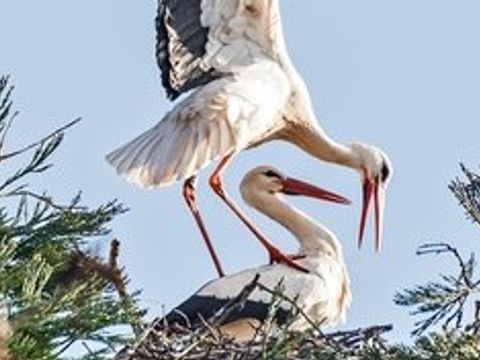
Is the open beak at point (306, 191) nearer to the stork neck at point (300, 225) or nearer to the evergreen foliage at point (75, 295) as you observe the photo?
the stork neck at point (300, 225)

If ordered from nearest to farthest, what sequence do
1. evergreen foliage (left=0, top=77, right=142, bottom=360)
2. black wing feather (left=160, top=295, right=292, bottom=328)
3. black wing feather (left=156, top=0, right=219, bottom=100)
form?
evergreen foliage (left=0, top=77, right=142, bottom=360)
black wing feather (left=160, top=295, right=292, bottom=328)
black wing feather (left=156, top=0, right=219, bottom=100)

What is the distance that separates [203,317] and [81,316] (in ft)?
13.4

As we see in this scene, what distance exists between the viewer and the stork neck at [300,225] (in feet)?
26.7

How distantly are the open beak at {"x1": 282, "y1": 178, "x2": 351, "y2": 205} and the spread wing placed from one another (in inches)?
29.8

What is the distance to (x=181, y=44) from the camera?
30.7ft

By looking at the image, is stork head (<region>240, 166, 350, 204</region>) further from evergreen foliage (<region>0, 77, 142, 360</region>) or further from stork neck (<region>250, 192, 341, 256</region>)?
evergreen foliage (<region>0, 77, 142, 360</region>)

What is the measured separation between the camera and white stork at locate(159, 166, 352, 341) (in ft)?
23.5

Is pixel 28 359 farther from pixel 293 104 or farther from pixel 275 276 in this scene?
pixel 293 104

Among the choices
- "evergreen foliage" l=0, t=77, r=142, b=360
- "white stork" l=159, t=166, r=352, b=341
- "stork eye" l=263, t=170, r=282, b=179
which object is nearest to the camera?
"evergreen foliage" l=0, t=77, r=142, b=360

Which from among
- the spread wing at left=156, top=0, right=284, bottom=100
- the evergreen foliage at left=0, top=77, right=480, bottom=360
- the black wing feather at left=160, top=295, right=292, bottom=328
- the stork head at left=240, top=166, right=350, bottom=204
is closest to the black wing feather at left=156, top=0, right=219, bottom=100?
the spread wing at left=156, top=0, right=284, bottom=100

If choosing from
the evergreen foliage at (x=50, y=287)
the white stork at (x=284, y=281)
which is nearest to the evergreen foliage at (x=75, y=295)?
the evergreen foliage at (x=50, y=287)

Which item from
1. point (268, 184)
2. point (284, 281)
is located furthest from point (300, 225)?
point (284, 281)

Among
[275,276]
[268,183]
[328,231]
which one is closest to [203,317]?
[275,276]

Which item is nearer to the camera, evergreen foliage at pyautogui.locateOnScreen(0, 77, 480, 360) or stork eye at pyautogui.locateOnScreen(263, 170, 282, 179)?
evergreen foliage at pyautogui.locateOnScreen(0, 77, 480, 360)
